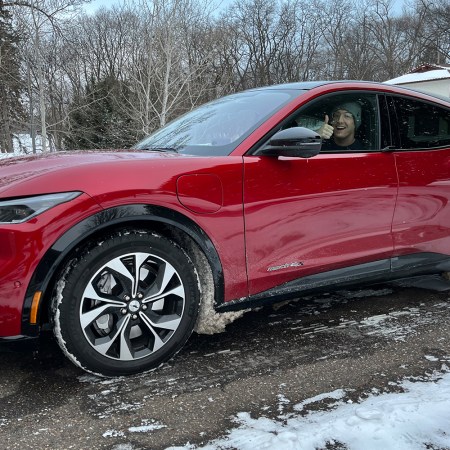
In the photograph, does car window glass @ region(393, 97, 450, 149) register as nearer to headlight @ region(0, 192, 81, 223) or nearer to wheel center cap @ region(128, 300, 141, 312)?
wheel center cap @ region(128, 300, 141, 312)

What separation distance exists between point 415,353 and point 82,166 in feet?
6.68

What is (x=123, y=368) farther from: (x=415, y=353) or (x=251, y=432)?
(x=415, y=353)

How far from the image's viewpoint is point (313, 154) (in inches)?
101

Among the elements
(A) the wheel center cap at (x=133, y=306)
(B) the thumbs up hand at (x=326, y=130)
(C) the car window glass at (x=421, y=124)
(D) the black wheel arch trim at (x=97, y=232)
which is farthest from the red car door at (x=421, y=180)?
(A) the wheel center cap at (x=133, y=306)

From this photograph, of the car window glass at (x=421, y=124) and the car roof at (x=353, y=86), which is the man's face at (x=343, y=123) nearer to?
the car roof at (x=353, y=86)

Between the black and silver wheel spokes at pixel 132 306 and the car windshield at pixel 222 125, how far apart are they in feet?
2.42

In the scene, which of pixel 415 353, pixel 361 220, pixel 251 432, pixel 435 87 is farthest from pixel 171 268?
pixel 435 87

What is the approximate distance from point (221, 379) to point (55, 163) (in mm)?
1343

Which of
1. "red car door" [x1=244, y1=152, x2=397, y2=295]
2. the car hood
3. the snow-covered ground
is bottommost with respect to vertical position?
the snow-covered ground

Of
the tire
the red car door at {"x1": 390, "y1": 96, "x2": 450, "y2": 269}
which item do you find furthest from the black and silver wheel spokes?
the red car door at {"x1": 390, "y1": 96, "x2": 450, "y2": 269}

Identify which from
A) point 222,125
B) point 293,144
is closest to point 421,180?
point 293,144

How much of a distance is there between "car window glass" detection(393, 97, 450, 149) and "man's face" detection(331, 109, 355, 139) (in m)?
0.38

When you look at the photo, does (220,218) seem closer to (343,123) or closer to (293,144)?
(293,144)

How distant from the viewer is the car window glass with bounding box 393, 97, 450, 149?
3088 mm
